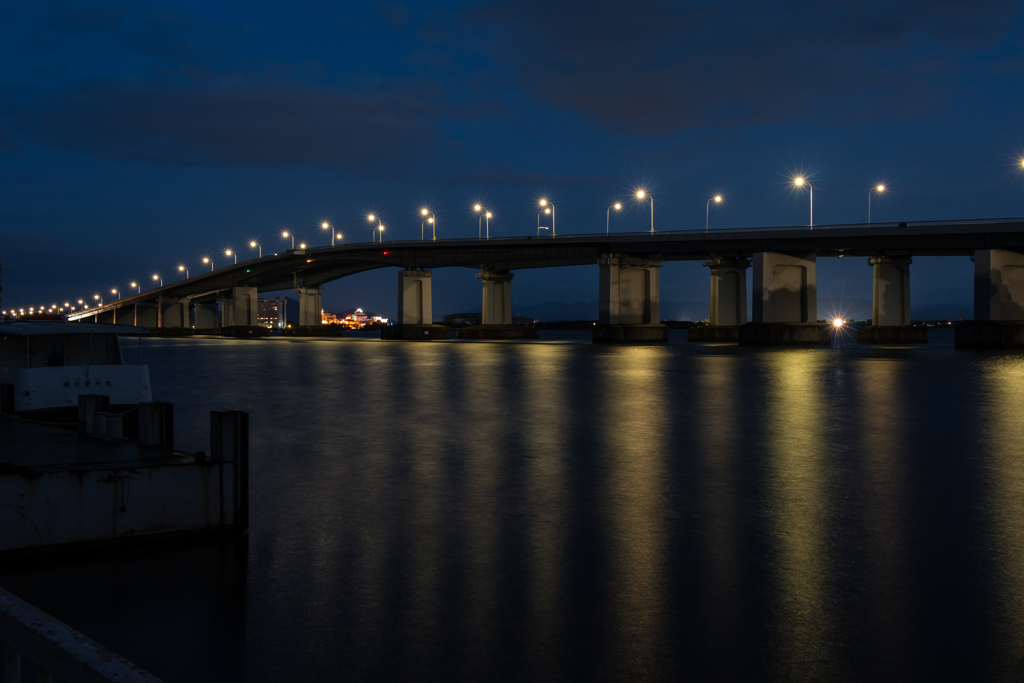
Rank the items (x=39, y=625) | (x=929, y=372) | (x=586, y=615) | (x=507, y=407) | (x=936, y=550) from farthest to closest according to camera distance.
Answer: (x=929, y=372), (x=507, y=407), (x=936, y=550), (x=586, y=615), (x=39, y=625)

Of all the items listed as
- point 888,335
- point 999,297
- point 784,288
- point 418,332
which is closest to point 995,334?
point 999,297

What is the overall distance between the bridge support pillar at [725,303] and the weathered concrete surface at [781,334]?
17.3 meters

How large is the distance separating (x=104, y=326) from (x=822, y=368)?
41.8 metres

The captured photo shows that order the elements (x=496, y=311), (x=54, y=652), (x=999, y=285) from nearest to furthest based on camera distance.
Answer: (x=54, y=652)
(x=999, y=285)
(x=496, y=311)

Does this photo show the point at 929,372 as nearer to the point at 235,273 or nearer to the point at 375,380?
the point at 375,380

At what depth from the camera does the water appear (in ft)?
22.7

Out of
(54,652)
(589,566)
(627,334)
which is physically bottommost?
(589,566)

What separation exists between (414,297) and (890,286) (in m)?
63.9

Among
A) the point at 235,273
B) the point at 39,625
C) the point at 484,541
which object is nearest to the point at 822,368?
the point at 484,541

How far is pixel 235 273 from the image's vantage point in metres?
152

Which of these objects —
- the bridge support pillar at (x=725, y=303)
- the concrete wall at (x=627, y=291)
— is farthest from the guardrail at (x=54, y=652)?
the bridge support pillar at (x=725, y=303)

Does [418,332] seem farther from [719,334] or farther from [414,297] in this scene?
[719,334]

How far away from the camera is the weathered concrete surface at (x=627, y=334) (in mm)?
100938

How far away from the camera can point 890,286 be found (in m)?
98.6
